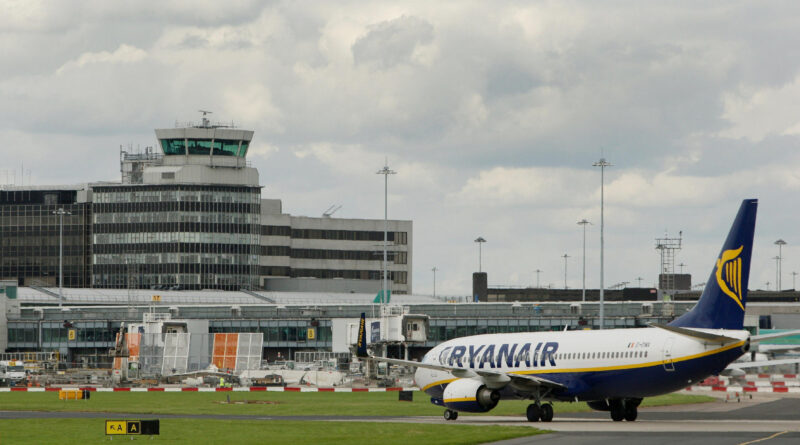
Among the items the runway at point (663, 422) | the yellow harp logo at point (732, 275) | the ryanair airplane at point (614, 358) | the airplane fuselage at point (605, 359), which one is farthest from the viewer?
the yellow harp logo at point (732, 275)

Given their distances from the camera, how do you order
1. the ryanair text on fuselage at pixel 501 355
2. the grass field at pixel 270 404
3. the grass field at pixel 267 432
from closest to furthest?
the grass field at pixel 267 432 → the ryanair text on fuselage at pixel 501 355 → the grass field at pixel 270 404

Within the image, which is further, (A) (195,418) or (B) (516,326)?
(B) (516,326)

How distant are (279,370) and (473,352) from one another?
172 feet

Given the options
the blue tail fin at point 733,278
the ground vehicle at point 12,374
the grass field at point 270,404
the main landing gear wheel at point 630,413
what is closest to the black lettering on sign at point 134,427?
the grass field at point 270,404

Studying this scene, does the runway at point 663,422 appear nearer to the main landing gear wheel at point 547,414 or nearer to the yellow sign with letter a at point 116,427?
the main landing gear wheel at point 547,414

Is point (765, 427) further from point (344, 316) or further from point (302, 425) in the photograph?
point (344, 316)

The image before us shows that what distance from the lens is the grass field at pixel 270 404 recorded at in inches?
2596

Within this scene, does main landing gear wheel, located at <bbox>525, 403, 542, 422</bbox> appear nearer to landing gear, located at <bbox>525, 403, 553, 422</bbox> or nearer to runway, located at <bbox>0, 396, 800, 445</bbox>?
landing gear, located at <bbox>525, 403, 553, 422</bbox>

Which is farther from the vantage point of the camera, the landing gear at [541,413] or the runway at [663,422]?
the landing gear at [541,413]

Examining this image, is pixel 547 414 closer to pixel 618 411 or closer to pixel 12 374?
pixel 618 411

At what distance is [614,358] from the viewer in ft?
177

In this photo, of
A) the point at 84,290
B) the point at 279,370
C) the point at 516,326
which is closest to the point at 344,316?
the point at 516,326

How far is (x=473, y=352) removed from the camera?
61.4 metres

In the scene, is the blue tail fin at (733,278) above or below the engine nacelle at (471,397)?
above
